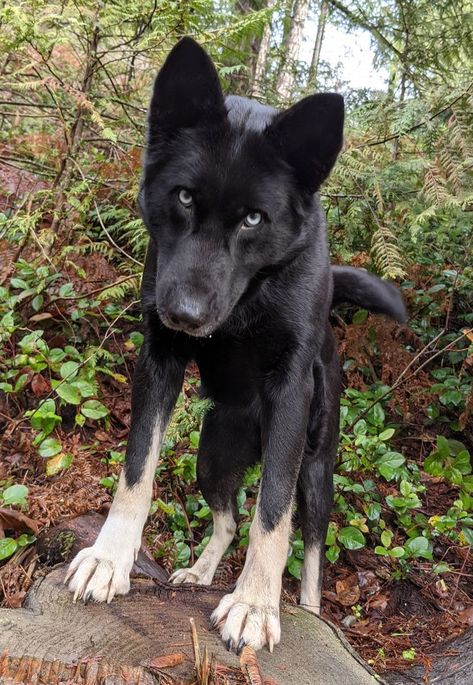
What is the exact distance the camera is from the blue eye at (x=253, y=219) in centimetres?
261

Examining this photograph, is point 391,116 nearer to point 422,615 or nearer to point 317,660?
point 422,615

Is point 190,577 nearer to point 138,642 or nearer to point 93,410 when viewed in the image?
point 93,410

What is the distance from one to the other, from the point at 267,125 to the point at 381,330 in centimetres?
243

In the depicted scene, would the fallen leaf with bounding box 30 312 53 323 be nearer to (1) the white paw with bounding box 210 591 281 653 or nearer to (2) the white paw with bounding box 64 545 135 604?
(2) the white paw with bounding box 64 545 135 604

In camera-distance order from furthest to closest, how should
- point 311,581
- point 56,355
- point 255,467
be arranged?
1. point 56,355
2. point 255,467
3. point 311,581

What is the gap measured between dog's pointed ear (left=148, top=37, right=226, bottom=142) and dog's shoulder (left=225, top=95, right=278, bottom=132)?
0.08 meters

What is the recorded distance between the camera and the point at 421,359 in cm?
494

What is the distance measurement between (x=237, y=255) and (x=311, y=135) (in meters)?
0.60

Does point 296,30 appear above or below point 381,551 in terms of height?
above

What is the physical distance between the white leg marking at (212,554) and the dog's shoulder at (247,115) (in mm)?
2131

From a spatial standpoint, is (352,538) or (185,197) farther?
(352,538)

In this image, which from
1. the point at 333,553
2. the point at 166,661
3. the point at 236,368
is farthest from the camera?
the point at 333,553

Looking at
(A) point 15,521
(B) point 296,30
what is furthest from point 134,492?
(B) point 296,30

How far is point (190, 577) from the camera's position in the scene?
331 cm
